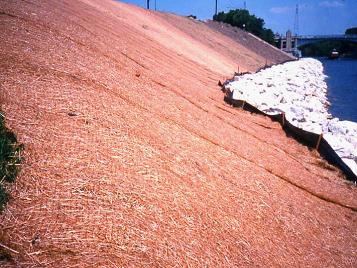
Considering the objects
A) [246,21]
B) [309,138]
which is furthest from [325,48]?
[309,138]

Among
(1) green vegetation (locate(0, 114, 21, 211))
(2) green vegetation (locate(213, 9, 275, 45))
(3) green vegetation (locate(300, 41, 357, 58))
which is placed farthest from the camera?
(3) green vegetation (locate(300, 41, 357, 58))

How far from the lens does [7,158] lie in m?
3.67

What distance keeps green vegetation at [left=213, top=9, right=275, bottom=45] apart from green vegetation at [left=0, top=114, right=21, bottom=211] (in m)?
68.6

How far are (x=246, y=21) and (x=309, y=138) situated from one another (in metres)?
65.6

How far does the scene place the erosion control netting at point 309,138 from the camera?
8011 mm

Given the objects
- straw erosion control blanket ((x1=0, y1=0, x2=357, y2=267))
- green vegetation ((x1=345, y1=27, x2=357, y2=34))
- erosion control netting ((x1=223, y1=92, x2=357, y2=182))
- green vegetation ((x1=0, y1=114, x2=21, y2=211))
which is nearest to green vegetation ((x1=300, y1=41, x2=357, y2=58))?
green vegetation ((x1=345, y1=27, x2=357, y2=34))

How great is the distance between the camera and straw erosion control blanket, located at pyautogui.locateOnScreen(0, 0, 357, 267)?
335cm

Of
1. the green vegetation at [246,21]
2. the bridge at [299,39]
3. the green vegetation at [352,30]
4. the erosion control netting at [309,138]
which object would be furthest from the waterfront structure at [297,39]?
the erosion control netting at [309,138]

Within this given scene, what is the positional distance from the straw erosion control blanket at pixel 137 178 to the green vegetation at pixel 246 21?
213ft

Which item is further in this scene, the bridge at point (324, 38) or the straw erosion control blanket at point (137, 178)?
the bridge at point (324, 38)

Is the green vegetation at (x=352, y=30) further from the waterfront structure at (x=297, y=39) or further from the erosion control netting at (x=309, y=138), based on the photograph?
the erosion control netting at (x=309, y=138)

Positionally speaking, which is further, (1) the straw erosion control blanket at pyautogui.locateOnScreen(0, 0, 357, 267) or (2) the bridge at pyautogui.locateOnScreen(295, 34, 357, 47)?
(2) the bridge at pyautogui.locateOnScreen(295, 34, 357, 47)

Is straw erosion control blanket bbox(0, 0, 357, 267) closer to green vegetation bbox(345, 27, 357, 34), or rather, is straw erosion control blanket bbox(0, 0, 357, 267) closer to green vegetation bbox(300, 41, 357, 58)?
green vegetation bbox(300, 41, 357, 58)

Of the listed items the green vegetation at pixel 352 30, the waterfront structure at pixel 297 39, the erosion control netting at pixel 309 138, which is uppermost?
the green vegetation at pixel 352 30
